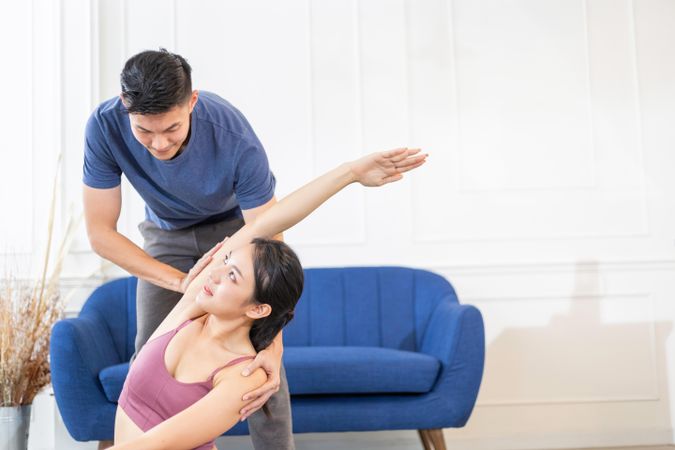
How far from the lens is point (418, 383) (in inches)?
102

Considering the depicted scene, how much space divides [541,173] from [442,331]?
1.07m

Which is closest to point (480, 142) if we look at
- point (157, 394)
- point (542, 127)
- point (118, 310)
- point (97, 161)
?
point (542, 127)

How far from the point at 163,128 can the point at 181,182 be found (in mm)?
280

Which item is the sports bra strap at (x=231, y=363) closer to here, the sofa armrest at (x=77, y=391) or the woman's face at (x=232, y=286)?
the woman's face at (x=232, y=286)

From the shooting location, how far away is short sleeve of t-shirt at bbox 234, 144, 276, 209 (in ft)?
6.08

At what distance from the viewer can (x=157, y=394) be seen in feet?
5.19

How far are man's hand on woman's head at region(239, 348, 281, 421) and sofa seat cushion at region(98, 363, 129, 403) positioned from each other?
1.06 meters

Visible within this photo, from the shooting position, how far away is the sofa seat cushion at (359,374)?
8.41 feet

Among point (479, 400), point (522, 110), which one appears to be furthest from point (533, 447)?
point (522, 110)

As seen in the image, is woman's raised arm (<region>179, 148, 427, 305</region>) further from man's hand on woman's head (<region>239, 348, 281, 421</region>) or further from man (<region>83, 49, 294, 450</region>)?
man's hand on woman's head (<region>239, 348, 281, 421</region>)

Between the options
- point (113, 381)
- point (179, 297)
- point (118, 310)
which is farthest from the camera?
point (118, 310)

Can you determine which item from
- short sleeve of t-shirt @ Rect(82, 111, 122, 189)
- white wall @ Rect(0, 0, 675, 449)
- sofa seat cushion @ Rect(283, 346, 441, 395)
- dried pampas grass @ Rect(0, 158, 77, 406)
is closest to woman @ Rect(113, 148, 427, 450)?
short sleeve of t-shirt @ Rect(82, 111, 122, 189)

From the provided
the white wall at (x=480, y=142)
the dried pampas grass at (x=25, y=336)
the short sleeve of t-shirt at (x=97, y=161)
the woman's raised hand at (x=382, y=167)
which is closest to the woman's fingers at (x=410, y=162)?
the woman's raised hand at (x=382, y=167)

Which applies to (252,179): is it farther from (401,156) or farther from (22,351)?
(22,351)
